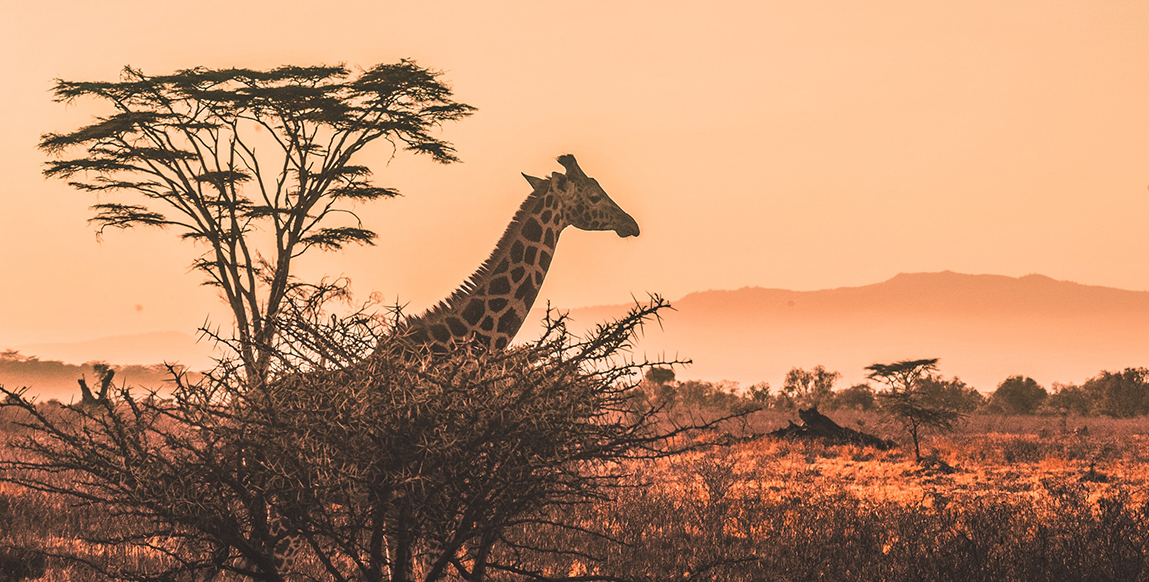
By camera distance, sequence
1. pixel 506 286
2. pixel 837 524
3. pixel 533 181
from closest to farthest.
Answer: pixel 506 286 → pixel 533 181 → pixel 837 524

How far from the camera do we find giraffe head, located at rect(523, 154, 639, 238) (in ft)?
36.0

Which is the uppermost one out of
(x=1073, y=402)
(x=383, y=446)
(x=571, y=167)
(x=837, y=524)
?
(x=571, y=167)

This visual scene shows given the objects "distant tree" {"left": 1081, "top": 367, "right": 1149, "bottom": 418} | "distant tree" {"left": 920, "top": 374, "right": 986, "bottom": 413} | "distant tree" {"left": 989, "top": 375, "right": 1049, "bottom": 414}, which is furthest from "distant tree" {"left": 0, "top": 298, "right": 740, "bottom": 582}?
"distant tree" {"left": 989, "top": 375, "right": 1049, "bottom": 414}

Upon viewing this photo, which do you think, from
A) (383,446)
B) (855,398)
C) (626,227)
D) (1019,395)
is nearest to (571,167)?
(626,227)

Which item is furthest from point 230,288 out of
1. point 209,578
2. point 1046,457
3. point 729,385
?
Answer: point 729,385

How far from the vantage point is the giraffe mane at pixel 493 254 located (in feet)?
29.2

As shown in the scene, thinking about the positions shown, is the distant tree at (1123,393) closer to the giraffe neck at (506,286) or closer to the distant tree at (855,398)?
the distant tree at (855,398)

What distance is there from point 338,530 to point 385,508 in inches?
13.9

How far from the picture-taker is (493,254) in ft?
32.5

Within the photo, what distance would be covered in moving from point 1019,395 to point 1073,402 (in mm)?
3059

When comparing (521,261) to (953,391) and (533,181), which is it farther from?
(953,391)

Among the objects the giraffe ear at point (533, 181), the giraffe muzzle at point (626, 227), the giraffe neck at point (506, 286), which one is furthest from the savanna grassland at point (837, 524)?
the giraffe ear at point (533, 181)

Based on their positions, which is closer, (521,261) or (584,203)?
(521,261)

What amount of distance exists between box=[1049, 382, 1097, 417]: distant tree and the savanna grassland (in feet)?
86.6
